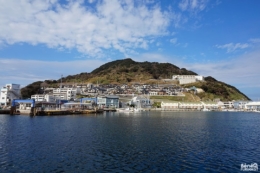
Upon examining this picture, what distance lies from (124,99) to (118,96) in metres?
5.69

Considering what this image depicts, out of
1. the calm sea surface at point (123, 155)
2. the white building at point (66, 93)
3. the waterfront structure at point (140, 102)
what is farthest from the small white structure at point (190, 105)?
the calm sea surface at point (123, 155)

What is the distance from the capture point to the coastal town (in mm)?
91438

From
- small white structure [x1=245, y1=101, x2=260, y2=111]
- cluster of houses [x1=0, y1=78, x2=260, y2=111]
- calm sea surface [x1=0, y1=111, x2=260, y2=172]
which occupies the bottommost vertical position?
calm sea surface [x1=0, y1=111, x2=260, y2=172]

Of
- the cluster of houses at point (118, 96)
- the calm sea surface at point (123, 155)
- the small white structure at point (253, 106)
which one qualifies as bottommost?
the calm sea surface at point (123, 155)

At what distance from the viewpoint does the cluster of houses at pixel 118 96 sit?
96125 mm

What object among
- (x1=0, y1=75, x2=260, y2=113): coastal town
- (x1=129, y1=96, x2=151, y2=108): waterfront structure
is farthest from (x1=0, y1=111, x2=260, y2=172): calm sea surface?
(x1=129, y1=96, x2=151, y2=108): waterfront structure

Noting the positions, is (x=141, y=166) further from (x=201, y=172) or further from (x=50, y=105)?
(x=50, y=105)

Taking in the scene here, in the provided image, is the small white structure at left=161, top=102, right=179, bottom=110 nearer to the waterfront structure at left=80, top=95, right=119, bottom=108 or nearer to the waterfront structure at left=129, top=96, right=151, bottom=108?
the waterfront structure at left=129, top=96, right=151, bottom=108

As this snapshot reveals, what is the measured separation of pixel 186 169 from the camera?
14.8 meters

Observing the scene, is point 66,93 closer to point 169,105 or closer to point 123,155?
point 169,105

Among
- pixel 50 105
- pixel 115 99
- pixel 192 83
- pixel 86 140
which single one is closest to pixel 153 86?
pixel 192 83

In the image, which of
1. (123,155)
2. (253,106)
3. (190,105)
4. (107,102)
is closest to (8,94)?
(107,102)

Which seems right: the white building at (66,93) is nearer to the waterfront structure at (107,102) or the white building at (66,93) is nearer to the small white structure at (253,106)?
the waterfront structure at (107,102)

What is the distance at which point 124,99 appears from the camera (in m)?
126
